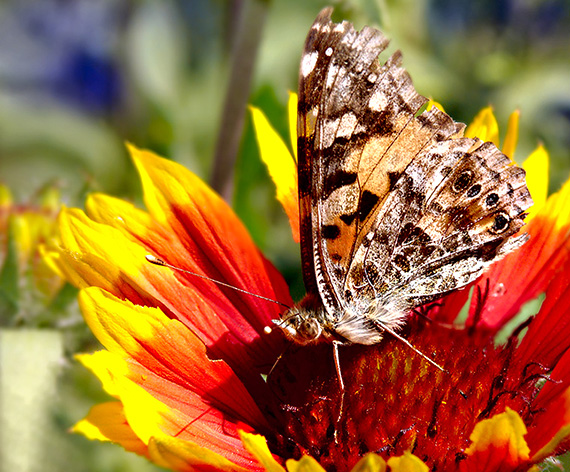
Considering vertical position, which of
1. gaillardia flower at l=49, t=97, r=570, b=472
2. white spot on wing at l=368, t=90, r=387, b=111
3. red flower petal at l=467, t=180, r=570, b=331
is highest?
white spot on wing at l=368, t=90, r=387, b=111

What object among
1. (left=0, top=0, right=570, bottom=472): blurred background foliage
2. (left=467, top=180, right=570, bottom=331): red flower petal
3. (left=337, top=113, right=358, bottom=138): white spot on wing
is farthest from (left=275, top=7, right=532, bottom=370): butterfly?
(left=0, top=0, right=570, bottom=472): blurred background foliage

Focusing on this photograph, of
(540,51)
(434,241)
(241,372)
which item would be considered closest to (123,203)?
(241,372)

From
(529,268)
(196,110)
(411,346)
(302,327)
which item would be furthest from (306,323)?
(196,110)

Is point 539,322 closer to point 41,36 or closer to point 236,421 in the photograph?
point 236,421

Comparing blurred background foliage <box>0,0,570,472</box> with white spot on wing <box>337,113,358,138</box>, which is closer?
white spot on wing <box>337,113,358,138</box>

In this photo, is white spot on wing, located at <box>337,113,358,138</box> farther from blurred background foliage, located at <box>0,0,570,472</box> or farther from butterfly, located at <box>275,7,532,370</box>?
blurred background foliage, located at <box>0,0,570,472</box>

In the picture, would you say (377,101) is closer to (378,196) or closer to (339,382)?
(378,196)
